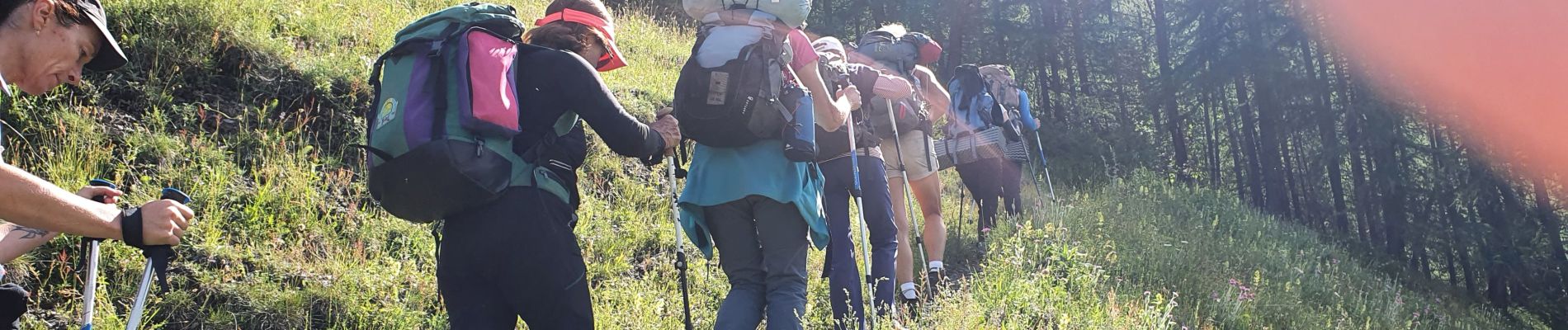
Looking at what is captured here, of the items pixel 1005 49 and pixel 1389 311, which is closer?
pixel 1389 311

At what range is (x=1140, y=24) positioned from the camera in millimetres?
30781

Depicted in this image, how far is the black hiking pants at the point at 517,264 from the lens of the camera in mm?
2975

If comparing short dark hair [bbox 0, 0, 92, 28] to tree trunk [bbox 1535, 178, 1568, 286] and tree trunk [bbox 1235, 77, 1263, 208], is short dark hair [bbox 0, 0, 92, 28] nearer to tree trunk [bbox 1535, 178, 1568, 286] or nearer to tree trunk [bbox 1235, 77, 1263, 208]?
tree trunk [bbox 1535, 178, 1568, 286]

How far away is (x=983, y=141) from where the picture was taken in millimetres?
8391

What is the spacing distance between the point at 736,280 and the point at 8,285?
85.5 inches

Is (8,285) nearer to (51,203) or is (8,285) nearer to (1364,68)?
(51,203)

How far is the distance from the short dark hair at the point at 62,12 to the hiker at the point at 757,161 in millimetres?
1968

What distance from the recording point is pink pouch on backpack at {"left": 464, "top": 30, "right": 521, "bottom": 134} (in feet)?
Answer: 9.32

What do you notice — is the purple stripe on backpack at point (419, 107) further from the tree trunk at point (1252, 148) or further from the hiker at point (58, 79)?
the tree trunk at point (1252, 148)

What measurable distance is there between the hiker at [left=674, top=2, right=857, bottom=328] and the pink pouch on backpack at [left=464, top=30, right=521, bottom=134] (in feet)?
3.02

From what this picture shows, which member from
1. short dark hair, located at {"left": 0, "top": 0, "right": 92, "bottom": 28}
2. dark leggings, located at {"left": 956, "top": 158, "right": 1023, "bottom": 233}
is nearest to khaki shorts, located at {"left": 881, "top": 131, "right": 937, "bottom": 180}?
dark leggings, located at {"left": 956, "top": 158, "right": 1023, "bottom": 233}

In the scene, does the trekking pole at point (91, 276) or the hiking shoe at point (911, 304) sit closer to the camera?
the trekking pole at point (91, 276)

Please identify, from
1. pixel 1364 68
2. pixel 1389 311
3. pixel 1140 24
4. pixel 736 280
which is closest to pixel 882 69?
pixel 736 280

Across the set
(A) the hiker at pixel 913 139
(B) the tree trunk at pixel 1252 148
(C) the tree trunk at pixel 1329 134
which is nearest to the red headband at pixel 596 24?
(A) the hiker at pixel 913 139
